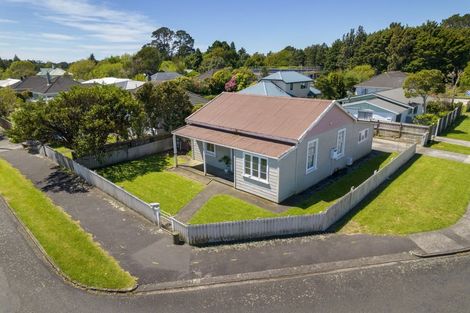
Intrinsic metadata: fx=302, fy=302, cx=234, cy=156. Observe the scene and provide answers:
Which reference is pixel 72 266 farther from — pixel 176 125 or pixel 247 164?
pixel 176 125

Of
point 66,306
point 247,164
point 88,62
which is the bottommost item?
point 66,306

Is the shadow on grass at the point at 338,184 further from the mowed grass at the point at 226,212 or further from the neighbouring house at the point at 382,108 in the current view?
the neighbouring house at the point at 382,108

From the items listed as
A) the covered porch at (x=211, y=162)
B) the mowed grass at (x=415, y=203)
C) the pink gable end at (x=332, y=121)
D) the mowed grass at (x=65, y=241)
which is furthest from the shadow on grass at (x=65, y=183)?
the mowed grass at (x=415, y=203)

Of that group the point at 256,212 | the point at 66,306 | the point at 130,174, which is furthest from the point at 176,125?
the point at 66,306

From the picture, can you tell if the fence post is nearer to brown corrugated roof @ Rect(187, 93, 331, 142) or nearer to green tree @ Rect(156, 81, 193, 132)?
brown corrugated roof @ Rect(187, 93, 331, 142)

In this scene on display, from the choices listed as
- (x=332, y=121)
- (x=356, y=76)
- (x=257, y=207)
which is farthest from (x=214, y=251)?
(x=356, y=76)

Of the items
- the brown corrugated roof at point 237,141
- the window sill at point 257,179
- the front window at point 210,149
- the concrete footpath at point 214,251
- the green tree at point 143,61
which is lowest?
the concrete footpath at point 214,251

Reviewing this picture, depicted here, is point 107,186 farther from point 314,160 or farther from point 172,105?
point 314,160
